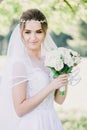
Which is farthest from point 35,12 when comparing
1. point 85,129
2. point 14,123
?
point 85,129

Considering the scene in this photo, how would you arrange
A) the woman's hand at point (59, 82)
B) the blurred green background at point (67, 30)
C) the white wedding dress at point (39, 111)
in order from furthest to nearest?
1. the blurred green background at point (67, 30)
2. the white wedding dress at point (39, 111)
3. the woman's hand at point (59, 82)

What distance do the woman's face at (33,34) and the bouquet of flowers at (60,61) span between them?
0.10 m

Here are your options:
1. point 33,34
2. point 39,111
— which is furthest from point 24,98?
point 33,34

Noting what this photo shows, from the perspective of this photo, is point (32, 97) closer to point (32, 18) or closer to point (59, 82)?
point (59, 82)

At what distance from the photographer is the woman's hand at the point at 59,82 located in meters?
1.97

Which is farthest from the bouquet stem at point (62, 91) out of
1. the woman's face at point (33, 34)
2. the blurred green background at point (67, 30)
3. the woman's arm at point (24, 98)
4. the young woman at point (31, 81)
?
the blurred green background at point (67, 30)

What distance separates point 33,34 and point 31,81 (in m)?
0.25

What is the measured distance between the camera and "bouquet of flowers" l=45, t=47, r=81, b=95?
2031 millimetres

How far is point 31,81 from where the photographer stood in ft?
6.86

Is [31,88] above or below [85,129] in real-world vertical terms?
above

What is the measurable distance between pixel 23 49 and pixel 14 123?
0.43 metres

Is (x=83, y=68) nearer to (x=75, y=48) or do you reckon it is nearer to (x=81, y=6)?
(x=75, y=48)

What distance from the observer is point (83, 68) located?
3707mm

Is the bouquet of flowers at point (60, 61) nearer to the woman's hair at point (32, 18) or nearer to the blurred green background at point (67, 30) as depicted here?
the woman's hair at point (32, 18)
